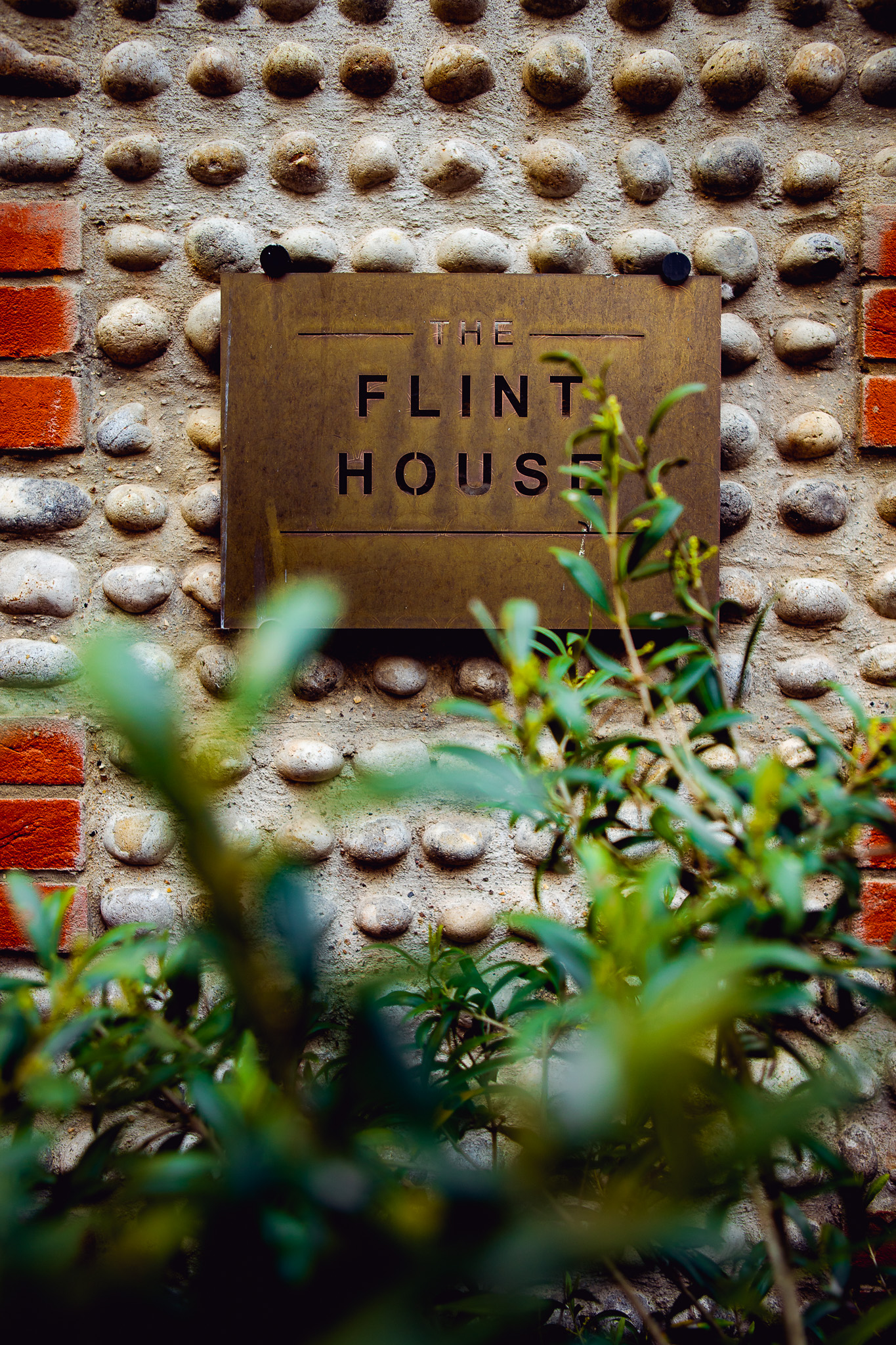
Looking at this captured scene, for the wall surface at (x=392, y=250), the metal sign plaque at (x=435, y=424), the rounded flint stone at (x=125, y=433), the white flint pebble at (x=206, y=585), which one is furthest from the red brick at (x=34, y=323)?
the white flint pebble at (x=206, y=585)

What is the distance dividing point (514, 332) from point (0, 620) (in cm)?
78

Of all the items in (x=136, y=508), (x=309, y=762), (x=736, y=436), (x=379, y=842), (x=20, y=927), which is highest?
(x=736, y=436)

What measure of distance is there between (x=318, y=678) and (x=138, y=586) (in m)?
0.27

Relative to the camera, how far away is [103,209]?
106 centimetres

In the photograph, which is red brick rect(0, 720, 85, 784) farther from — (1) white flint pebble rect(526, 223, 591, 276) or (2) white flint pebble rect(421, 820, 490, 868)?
(1) white flint pebble rect(526, 223, 591, 276)

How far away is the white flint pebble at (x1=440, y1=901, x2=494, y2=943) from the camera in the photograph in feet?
3.26

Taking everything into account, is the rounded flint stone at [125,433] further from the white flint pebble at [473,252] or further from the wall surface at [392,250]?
the white flint pebble at [473,252]

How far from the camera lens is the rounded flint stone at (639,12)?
104 cm

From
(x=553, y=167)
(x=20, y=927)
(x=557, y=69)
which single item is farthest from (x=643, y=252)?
(x=20, y=927)

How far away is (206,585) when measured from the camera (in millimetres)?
1040

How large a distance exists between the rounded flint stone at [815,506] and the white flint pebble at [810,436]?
4cm

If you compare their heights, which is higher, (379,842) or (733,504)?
(733,504)

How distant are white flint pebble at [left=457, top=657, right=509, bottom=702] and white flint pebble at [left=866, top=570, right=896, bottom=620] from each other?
51cm

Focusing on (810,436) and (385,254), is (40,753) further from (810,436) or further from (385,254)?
(810,436)
